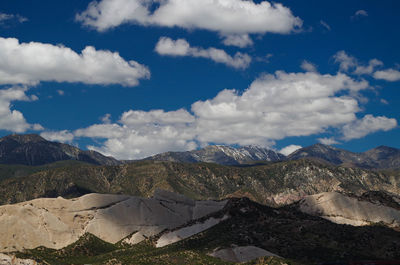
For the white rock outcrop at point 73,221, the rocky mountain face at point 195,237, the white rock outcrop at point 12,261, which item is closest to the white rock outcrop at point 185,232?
the rocky mountain face at point 195,237

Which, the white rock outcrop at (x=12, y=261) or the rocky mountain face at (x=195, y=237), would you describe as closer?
the rocky mountain face at (x=195, y=237)

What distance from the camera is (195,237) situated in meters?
158

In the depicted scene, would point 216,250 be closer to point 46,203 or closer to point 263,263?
point 263,263

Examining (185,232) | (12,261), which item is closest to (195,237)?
(185,232)

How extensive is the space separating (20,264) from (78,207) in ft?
175

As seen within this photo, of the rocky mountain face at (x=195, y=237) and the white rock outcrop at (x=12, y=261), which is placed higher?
the rocky mountain face at (x=195, y=237)

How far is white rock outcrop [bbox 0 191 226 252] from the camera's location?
165625 mm

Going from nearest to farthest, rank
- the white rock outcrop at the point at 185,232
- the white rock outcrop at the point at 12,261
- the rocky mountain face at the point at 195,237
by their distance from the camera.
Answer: the rocky mountain face at the point at 195,237, the white rock outcrop at the point at 12,261, the white rock outcrop at the point at 185,232

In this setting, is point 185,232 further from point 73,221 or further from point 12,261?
point 12,261

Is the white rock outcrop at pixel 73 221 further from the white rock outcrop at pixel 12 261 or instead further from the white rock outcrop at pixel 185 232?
the white rock outcrop at pixel 12 261

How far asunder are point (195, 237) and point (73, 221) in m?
52.3

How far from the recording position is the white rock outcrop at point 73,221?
166m

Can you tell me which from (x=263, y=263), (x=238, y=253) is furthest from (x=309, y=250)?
(x=263, y=263)

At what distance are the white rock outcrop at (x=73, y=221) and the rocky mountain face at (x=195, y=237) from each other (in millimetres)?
365
